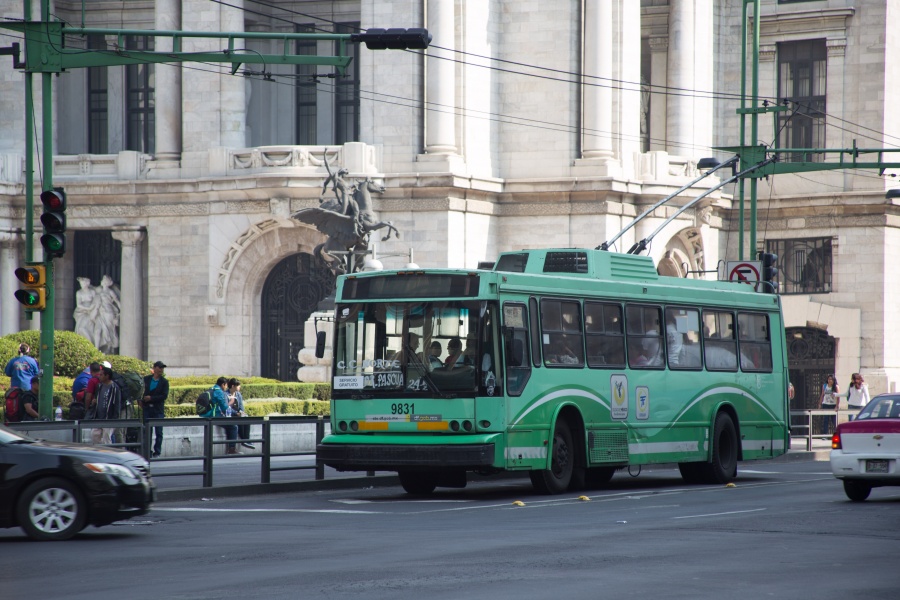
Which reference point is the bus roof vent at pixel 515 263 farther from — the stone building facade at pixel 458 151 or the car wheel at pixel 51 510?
the stone building facade at pixel 458 151

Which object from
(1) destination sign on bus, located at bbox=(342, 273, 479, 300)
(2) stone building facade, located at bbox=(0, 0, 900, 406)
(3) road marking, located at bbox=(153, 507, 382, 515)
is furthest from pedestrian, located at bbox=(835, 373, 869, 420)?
(3) road marking, located at bbox=(153, 507, 382, 515)

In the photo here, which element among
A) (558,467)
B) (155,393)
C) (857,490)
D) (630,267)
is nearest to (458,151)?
(155,393)

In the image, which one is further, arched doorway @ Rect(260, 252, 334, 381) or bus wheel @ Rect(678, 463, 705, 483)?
arched doorway @ Rect(260, 252, 334, 381)

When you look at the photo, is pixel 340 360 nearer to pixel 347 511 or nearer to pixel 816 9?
pixel 347 511

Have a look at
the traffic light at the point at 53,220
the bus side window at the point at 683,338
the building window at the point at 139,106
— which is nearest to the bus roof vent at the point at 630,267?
the bus side window at the point at 683,338

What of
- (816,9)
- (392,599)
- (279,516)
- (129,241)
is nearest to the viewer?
(392,599)

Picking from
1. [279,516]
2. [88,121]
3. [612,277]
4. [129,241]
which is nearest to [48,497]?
[279,516]

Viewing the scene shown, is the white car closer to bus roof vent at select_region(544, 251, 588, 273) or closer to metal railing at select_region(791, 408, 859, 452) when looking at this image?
bus roof vent at select_region(544, 251, 588, 273)

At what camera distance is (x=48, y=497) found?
50.2ft

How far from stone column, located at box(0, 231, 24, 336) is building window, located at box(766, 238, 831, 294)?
25.0 meters

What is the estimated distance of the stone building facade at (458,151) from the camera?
4612cm

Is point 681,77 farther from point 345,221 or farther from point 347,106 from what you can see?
point 345,221

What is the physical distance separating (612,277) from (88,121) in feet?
112

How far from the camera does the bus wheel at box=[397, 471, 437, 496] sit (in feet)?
72.5
